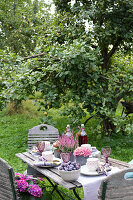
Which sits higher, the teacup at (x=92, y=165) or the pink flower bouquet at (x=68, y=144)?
the pink flower bouquet at (x=68, y=144)

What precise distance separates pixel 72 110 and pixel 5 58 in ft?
4.95

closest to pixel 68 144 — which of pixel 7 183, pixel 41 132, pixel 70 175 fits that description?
pixel 70 175

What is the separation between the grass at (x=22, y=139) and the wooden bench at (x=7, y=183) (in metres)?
1.71

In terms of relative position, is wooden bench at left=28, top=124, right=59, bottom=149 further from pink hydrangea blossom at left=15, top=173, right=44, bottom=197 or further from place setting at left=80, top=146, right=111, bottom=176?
place setting at left=80, top=146, right=111, bottom=176

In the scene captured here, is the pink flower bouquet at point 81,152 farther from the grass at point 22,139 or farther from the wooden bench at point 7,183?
the grass at point 22,139

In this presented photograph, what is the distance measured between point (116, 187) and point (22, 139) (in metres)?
5.33

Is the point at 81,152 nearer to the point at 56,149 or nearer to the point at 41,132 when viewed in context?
the point at 56,149

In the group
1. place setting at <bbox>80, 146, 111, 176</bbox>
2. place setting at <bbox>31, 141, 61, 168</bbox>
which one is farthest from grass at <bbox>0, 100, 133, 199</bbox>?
place setting at <bbox>80, 146, 111, 176</bbox>

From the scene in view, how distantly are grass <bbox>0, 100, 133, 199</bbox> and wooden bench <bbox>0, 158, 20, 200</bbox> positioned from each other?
1.71 metres

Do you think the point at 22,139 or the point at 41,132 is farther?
the point at 22,139

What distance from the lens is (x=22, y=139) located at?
6.71 metres

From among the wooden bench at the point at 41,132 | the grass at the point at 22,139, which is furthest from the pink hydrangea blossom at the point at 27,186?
the wooden bench at the point at 41,132

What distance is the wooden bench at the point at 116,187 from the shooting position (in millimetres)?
1584

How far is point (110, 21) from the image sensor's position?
5406mm
